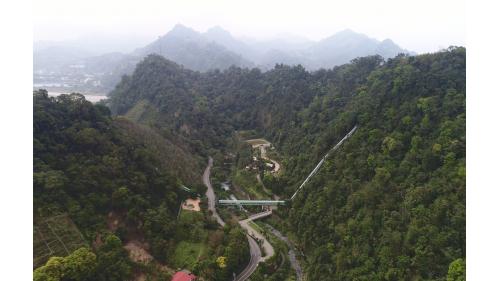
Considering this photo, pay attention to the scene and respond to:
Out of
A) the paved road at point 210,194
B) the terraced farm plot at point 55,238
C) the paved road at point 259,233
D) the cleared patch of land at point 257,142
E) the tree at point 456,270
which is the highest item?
the tree at point 456,270

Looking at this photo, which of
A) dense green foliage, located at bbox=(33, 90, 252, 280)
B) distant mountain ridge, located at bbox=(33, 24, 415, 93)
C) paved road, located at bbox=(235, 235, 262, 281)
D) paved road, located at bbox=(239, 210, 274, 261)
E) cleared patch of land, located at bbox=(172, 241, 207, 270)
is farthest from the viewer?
distant mountain ridge, located at bbox=(33, 24, 415, 93)

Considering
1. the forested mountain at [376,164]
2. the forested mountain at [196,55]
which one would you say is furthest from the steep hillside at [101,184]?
the forested mountain at [196,55]

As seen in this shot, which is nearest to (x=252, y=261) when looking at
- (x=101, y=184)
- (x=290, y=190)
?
(x=290, y=190)

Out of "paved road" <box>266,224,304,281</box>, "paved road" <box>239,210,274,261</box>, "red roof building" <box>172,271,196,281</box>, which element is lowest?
"paved road" <box>266,224,304,281</box>

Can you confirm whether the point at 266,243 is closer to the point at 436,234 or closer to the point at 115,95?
the point at 436,234

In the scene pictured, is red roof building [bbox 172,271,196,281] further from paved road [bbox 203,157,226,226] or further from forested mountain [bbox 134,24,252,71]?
forested mountain [bbox 134,24,252,71]

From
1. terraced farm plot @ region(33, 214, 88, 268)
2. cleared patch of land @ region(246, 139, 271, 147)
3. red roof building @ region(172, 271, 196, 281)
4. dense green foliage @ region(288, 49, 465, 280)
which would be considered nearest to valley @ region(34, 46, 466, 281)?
dense green foliage @ region(288, 49, 465, 280)

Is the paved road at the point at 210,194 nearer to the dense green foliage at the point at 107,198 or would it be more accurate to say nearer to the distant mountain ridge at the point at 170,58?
the dense green foliage at the point at 107,198
